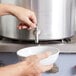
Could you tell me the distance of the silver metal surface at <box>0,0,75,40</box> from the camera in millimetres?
881

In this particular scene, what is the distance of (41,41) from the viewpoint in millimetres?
942

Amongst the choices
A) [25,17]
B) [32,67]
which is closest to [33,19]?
[25,17]

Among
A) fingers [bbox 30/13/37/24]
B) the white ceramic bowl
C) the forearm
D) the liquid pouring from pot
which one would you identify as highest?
fingers [bbox 30/13/37/24]

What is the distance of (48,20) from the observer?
2.92 ft

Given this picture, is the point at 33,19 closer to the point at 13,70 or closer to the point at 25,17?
the point at 25,17

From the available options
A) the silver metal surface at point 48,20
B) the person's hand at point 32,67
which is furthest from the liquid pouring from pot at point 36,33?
the person's hand at point 32,67

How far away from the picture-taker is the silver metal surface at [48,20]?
88cm

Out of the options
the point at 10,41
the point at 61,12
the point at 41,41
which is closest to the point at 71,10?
the point at 61,12

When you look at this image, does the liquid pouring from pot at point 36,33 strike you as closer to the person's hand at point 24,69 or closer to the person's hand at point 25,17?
the person's hand at point 25,17

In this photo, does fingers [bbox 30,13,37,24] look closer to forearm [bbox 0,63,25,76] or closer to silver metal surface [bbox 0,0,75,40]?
silver metal surface [bbox 0,0,75,40]

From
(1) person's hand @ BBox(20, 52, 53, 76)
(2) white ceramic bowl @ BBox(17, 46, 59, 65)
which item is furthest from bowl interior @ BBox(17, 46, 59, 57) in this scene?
(1) person's hand @ BBox(20, 52, 53, 76)

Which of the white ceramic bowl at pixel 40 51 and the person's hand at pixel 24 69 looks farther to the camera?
the white ceramic bowl at pixel 40 51

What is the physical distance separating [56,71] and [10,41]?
22cm

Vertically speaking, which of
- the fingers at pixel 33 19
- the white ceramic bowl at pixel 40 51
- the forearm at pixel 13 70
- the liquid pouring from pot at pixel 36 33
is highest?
the fingers at pixel 33 19
